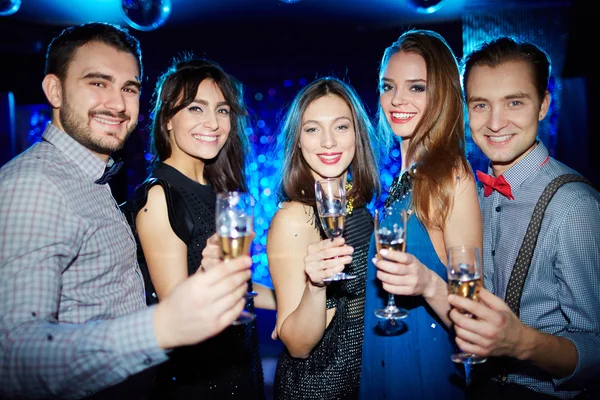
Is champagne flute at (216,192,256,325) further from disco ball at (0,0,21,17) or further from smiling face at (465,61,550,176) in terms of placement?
disco ball at (0,0,21,17)

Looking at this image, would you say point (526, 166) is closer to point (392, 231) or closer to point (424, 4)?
point (392, 231)

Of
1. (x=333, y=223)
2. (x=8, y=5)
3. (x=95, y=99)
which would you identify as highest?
(x=8, y=5)

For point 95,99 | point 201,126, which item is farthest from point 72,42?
point 201,126

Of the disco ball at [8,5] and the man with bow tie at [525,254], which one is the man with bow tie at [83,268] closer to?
the man with bow tie at [525,254]

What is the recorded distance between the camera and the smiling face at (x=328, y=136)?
8.24ft

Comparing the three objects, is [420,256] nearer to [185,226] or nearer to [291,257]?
[291,257]

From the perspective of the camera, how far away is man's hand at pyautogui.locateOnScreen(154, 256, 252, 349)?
3.91 ft

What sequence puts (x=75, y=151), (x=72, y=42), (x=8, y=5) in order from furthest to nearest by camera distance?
(x=8, y=5) → (x=72, y=42) → (x=75, y=151)

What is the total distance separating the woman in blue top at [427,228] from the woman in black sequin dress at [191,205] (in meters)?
0.78

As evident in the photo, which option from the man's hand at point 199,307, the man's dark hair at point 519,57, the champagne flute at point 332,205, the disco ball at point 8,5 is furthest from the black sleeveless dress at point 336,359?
the disco ball at point 8,5

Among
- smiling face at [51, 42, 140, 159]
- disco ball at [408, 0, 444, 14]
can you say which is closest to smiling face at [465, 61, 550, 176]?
smiling face at [51, 42, 140, 159]

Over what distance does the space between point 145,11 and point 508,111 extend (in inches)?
134

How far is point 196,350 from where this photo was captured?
240 cm

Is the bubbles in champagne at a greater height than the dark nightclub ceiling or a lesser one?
lesser
